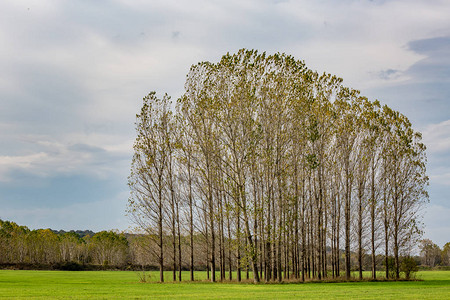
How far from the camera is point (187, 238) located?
126 feet

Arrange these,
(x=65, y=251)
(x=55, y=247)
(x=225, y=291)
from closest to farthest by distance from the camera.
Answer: (x=225, y=291) → (x=55, y=247) → (x=65, y=251)

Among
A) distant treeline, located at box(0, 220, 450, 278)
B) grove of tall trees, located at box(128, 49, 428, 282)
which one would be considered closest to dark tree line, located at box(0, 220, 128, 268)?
distant treeline, located at box(0, 220, 450, 278)

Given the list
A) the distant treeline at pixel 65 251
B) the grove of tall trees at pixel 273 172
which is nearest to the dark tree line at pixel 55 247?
the distant treeline at pixel 65 251

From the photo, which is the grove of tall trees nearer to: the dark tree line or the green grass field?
the green grass field

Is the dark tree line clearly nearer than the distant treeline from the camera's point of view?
No

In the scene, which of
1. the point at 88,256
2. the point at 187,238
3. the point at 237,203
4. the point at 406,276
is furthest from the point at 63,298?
the point at 88,256

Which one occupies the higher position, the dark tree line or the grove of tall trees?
the grove of tall trees

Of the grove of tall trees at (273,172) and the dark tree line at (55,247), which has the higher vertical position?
the grove of tall trees at (273,172)

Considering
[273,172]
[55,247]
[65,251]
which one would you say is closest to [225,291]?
[273,172]

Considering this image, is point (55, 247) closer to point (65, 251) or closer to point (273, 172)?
point (65, 251)

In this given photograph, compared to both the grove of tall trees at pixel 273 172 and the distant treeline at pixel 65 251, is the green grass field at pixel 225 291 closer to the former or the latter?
the grove of tall trees at pixel 273 172

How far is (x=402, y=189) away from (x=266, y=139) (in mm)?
17711

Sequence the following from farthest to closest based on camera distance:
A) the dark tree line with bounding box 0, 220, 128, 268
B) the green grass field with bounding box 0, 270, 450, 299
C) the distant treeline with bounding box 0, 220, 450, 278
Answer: the dark tree line with bounding box 0, 220, 128, 268
the distant treeline with bounding box 0, 220, 450, 278
the green grass field with bounding box 0, 270, 450, 299

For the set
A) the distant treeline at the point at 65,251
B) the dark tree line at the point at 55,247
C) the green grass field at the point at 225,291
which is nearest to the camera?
the green grass field at the point at 225,291
